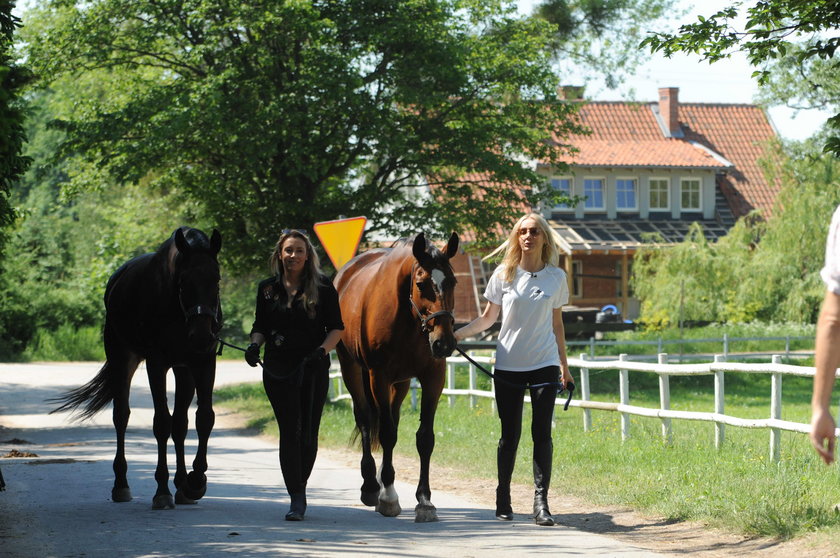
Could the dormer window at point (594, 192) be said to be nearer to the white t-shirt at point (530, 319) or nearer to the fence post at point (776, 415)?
the fence post at point (776, 415)

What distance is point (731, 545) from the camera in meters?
7.27

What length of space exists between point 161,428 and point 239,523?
1.43m

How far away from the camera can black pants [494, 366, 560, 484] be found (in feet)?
26.3

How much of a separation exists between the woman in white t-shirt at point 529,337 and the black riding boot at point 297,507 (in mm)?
1338

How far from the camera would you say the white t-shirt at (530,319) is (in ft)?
26.3

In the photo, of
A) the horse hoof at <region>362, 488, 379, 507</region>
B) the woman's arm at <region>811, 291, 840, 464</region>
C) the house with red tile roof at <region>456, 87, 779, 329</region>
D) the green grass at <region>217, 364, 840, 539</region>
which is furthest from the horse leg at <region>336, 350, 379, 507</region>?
the house with red tile roof at <region>456, 87, 779, 329</region>

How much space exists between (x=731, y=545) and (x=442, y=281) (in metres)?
2.47

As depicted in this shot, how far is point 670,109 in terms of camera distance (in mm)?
56312

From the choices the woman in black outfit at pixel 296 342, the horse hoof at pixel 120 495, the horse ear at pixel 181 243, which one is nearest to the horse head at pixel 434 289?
the woman in black outfit at pixel 296 342

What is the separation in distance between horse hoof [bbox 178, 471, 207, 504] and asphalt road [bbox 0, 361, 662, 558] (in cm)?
10

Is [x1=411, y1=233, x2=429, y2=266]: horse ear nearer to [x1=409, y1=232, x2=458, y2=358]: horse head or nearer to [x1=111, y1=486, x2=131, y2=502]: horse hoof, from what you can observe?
[x1=409, y1=232, x2=458, y2=358]: horse head

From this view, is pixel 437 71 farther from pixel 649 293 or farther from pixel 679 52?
pixel 649 293

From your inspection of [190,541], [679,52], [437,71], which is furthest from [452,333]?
[437,71]

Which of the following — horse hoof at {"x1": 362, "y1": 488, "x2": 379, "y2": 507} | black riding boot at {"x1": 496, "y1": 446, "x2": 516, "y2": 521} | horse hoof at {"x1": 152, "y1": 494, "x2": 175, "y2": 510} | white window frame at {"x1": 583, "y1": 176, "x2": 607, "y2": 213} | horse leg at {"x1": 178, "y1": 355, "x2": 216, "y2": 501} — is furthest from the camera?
white window frame at {"x1": 583, "y1": 176, "x2": 607, "y2": 213}
